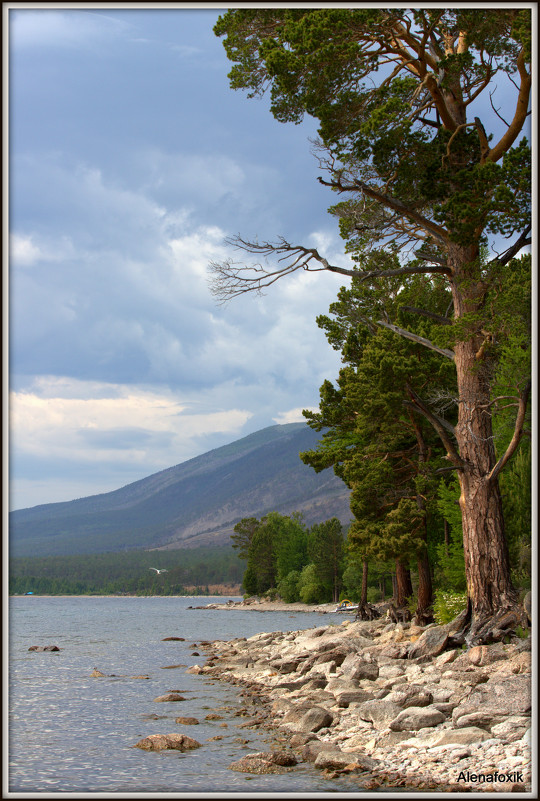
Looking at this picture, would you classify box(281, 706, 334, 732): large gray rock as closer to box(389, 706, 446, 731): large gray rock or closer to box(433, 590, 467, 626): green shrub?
box(389, 706, 446, 731): large gray rock

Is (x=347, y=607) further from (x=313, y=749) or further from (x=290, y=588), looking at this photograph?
(x=313, y=749)

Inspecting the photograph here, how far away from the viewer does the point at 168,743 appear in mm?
13133

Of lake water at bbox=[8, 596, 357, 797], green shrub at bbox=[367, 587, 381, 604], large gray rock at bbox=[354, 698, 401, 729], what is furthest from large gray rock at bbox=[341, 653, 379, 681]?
green shrub at bbox=[367, 587, 381, 604]

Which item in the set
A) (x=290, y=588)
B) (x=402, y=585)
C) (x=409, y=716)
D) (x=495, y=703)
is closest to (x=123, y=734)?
(x=409, y=716)

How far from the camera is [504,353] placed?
16.3 metres

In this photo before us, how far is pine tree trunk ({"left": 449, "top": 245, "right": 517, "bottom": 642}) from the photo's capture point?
16359 millimetres

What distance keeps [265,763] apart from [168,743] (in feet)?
8.99

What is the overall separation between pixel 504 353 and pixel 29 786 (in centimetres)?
1282

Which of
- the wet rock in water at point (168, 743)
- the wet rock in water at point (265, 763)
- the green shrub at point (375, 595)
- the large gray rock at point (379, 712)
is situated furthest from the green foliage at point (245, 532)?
the wet rock in water at point (265, 763)

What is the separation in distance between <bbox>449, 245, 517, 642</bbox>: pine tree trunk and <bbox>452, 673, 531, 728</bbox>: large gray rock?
3.46m

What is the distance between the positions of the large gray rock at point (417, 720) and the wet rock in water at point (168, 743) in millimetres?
3799

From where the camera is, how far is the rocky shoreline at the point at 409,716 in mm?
9766

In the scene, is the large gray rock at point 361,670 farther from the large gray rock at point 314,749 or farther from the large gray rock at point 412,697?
the large gray rock at point 314,749

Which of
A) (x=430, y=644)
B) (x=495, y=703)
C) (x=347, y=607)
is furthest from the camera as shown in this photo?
(x=347, y=607)
